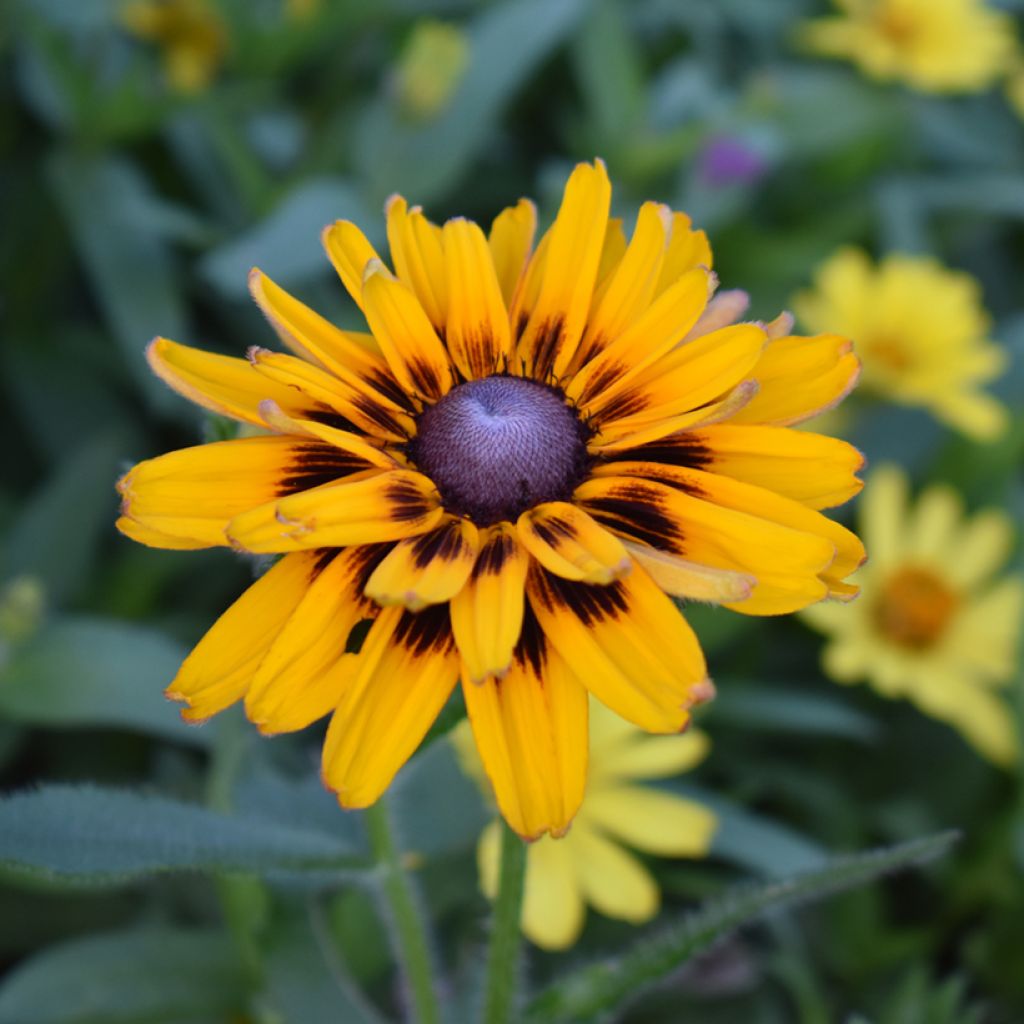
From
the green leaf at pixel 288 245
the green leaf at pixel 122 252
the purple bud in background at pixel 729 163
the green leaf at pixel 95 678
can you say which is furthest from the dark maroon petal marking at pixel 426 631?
the purple bud in background at pixel 729 163

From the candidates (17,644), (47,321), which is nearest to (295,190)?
(47,321)

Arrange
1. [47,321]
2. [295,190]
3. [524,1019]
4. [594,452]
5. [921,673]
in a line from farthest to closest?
1. [47,321]
2. [295,190]
3. [921,673]
4. [524,1019]
5. [594,452]

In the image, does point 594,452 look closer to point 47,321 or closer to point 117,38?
point 47,321

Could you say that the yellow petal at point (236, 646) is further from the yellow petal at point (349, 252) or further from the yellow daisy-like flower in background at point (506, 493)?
the yellow petal at point (349, 252)

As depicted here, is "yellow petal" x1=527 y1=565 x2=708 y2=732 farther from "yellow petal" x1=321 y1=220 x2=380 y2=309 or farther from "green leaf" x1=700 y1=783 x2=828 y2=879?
"green leaf" x1=700 y1=783 x2=828 y2=879

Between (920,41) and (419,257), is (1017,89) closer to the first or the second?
(920,41)

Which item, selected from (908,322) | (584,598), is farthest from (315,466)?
(908,322)

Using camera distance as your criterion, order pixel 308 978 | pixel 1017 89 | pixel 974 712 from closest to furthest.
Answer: pixel 308 978 < pixel 974 712 < pixel 1017 89
